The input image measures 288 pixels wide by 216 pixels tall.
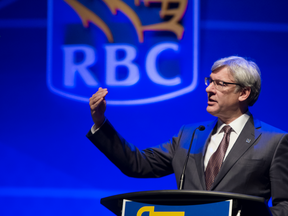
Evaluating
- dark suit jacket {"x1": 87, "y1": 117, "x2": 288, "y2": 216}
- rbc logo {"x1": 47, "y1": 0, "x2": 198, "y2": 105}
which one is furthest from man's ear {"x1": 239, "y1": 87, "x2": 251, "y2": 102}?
rbc logo {"x1": 47, "y1": 0, "x2": 198, "y2": 105}

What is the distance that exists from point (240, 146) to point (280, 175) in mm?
203

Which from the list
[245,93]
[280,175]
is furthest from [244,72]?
[280,175]

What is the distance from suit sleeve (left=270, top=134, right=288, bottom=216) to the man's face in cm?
28

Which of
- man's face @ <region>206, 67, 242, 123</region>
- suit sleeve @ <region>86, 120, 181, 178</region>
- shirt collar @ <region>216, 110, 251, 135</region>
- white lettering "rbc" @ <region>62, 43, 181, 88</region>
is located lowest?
suit sleeve @ <region>86, 120, 181, 178</region>

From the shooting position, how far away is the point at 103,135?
4.85 ft

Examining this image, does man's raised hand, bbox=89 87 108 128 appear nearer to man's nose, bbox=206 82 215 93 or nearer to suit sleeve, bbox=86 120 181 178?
suit sleeve, bbox=86 120 181 178

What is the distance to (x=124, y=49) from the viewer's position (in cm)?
279

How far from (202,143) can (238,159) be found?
236mm

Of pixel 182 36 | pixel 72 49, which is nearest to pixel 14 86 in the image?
pixel 72 49

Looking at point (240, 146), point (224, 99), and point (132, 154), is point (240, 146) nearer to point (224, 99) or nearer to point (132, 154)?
point (224, 99)

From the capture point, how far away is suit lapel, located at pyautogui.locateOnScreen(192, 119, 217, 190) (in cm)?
151

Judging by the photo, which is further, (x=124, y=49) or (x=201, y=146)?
(x=124, y=49)

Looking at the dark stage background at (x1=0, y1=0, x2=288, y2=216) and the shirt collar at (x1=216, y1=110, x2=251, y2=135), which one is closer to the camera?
the shirt collar at (x1=216, y1=110, x2=251, y2=135)

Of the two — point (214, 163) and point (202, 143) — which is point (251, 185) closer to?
point (214, 163)
